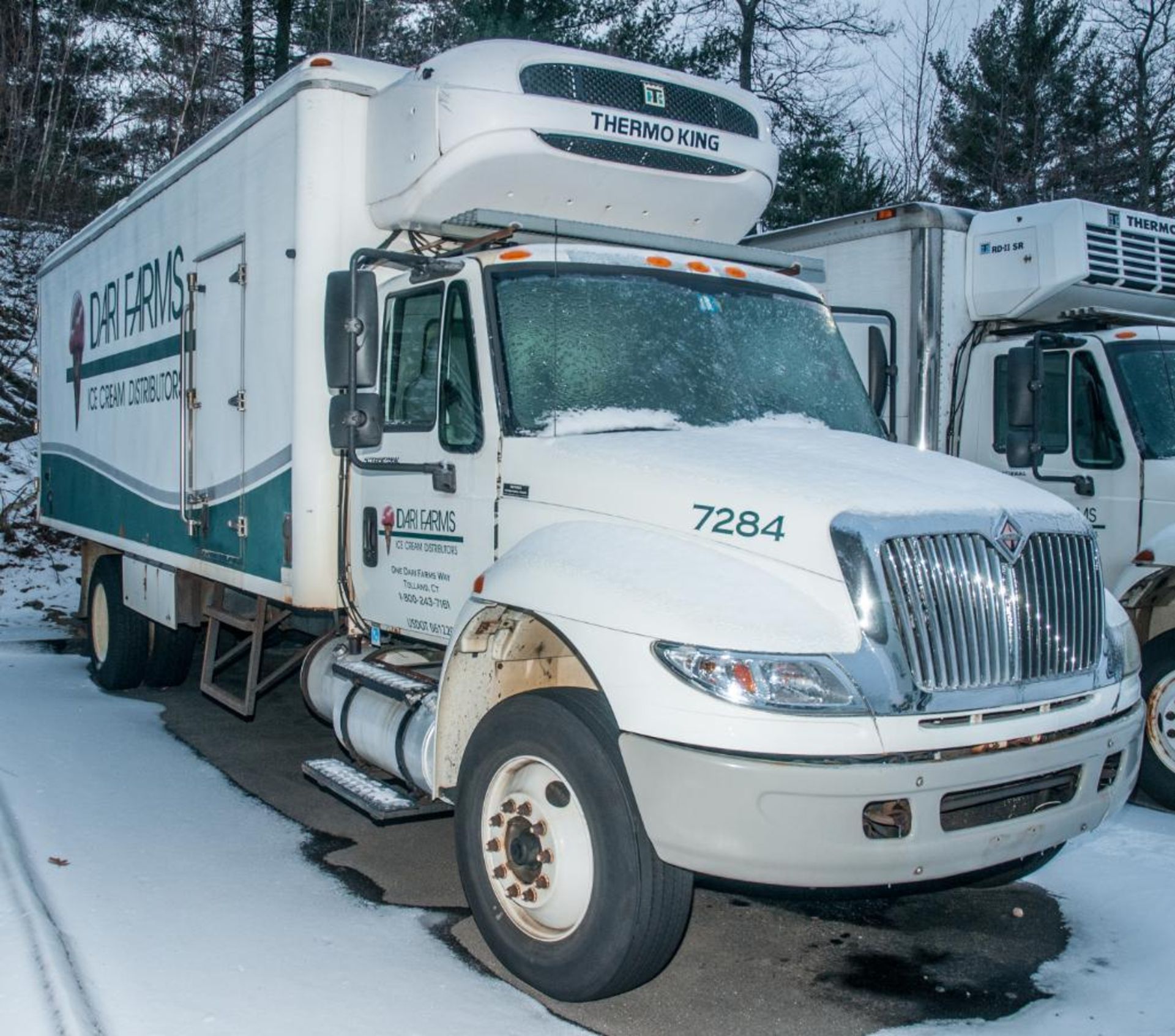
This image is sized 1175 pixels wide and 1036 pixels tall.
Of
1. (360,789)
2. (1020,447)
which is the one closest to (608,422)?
(360,789)

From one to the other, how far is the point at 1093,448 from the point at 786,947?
404 centimetres

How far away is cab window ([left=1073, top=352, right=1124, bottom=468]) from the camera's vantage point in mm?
7410

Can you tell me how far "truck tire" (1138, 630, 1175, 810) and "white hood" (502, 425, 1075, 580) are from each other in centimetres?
283

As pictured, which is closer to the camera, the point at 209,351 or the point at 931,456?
the point at 931,456

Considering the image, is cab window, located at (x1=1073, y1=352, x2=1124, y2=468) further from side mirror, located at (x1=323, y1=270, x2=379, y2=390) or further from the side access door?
the side access door

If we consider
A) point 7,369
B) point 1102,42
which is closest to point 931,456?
point 7,369

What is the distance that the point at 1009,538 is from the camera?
4.12 metres

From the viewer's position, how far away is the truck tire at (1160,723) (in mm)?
6820

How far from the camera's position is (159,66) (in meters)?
23.0

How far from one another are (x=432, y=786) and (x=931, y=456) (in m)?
2.33

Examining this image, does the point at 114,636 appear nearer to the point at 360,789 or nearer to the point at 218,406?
the point at 218,406

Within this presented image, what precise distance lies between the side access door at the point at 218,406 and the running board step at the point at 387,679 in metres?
1.27

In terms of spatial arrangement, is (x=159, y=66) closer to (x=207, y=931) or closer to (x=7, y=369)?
(x=7, y=369)

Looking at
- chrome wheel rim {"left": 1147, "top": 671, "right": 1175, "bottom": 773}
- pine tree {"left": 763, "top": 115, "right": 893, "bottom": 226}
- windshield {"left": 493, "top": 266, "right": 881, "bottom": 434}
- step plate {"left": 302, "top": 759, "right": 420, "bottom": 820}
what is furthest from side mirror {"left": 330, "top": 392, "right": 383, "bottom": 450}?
pine tree {"left": 763, "top": 115, "right": 893, "bottom": 226}
